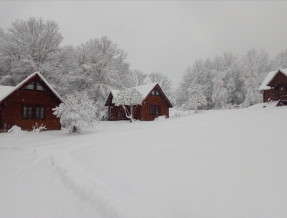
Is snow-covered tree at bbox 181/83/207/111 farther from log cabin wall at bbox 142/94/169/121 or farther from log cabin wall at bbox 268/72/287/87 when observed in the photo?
log cabin wall at bbox 268/72/287/87

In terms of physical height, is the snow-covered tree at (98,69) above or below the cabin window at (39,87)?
above

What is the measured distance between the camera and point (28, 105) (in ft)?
76.9

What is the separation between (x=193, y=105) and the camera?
35.8 meters

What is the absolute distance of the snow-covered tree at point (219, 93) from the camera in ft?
150

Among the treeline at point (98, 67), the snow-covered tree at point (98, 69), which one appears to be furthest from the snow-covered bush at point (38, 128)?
the snow-covered tree at point (98, 69)

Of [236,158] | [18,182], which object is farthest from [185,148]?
[18,182]

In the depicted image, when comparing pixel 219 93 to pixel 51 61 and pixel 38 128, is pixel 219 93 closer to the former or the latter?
pixel 51 61

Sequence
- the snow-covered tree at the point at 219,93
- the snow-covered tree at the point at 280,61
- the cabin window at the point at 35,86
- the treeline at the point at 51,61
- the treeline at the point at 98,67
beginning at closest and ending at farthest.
→ the cabin window at the point at 35,86 → the treeline at the point at 51,61 → the treeline at the point at 98,67 → the snow-covered tree at the point at 219,93 → the snow-covered tree at the point at 280,61

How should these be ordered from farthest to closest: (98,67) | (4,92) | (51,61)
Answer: (98,67) → (51,61) → (4,92)

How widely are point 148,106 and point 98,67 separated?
12.4 metres

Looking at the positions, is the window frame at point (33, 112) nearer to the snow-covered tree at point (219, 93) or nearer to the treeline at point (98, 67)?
the treeline at point (98, 67)

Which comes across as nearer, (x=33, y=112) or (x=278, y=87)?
(x=33, y=112)

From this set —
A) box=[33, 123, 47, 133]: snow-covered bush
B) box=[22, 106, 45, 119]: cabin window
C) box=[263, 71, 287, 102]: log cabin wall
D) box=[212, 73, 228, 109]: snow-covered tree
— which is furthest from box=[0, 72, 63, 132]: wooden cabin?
box=[212, 73, 228, 109]: snow-covered tree

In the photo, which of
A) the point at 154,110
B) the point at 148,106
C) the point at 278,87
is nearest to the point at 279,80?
the point at 278,87
